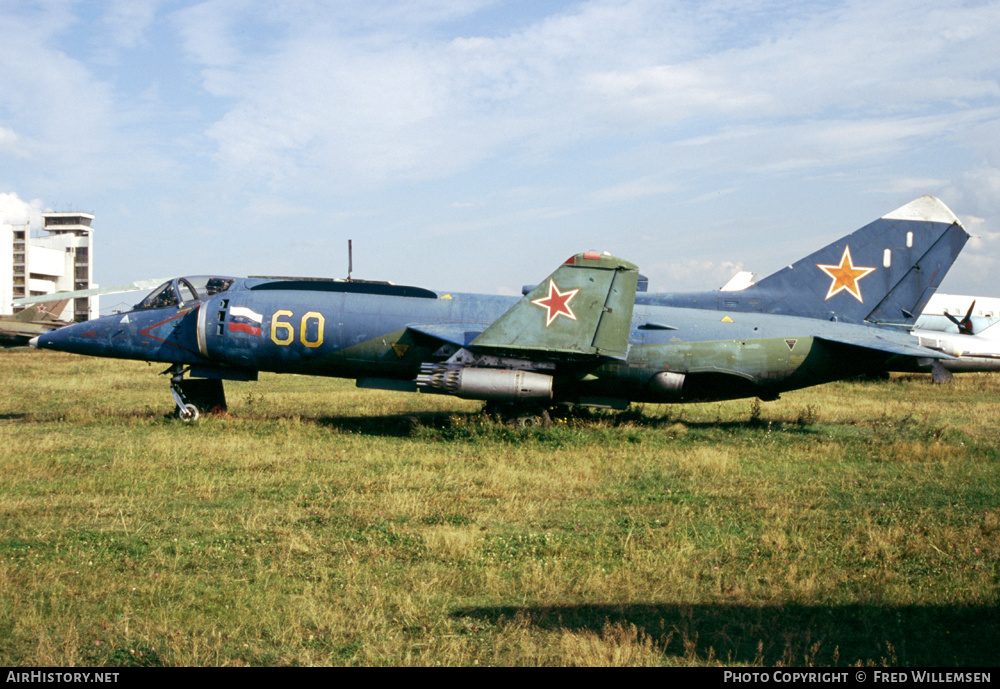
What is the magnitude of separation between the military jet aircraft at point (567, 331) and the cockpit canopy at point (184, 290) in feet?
0.11

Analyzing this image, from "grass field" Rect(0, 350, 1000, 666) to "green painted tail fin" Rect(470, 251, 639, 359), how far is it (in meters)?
1.84

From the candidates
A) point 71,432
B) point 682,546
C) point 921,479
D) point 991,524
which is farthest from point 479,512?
point 71,432

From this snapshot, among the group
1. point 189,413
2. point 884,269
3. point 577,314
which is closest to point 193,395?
point 189,413

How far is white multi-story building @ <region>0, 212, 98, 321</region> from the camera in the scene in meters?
93.5

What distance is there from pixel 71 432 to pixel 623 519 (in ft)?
A: 40.6

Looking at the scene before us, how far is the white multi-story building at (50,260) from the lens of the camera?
307 ft

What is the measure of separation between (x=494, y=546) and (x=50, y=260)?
414 feet

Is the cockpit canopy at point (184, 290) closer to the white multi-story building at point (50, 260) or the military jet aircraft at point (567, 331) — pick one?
the military jet aircraft at point (567, 331)

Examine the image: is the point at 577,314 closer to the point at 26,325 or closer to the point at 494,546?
the point at 494,546

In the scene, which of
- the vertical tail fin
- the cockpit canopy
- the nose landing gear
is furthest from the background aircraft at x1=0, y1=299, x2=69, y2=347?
the vertical tail fin

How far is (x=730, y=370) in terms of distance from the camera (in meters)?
16.6

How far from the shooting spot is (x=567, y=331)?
1577cm

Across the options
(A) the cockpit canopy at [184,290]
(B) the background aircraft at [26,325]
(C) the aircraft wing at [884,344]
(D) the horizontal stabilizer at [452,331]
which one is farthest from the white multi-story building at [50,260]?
(C) the aircraft wing at [884,344]

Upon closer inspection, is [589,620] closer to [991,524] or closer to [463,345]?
[991,524]
